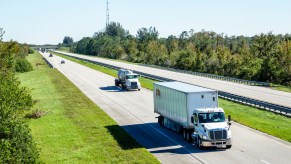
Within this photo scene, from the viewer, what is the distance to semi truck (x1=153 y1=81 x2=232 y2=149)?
22672 mm

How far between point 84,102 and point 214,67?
184 feet

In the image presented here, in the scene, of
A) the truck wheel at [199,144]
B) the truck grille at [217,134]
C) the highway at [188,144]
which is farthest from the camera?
the truck wheel at [199,144]

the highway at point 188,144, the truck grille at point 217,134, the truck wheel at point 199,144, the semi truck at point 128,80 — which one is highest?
the semi truck at point 128,80

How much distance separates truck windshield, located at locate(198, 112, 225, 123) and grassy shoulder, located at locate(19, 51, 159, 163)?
3952 millimetres

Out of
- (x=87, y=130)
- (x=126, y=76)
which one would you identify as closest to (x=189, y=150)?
(x=87, y=130)

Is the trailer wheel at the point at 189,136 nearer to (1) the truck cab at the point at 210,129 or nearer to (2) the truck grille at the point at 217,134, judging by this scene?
(1) the truck cab at the point at 210,129

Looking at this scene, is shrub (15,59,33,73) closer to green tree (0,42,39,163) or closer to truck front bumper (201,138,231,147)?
green tree (0,42,39,163)

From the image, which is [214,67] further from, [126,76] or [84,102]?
[84,102]

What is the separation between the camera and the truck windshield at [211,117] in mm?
23656

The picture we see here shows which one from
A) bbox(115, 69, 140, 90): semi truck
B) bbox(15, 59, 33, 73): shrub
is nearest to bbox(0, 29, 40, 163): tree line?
bbox(115, 69, 140, 90): semi truck

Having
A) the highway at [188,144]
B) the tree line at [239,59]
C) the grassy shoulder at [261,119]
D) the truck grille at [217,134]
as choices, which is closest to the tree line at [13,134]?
the highway at [188,144]

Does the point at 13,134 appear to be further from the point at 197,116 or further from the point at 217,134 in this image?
the point at 217,134

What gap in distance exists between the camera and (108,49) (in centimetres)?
19762

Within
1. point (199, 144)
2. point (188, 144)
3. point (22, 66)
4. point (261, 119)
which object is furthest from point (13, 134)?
point (22, 66)
